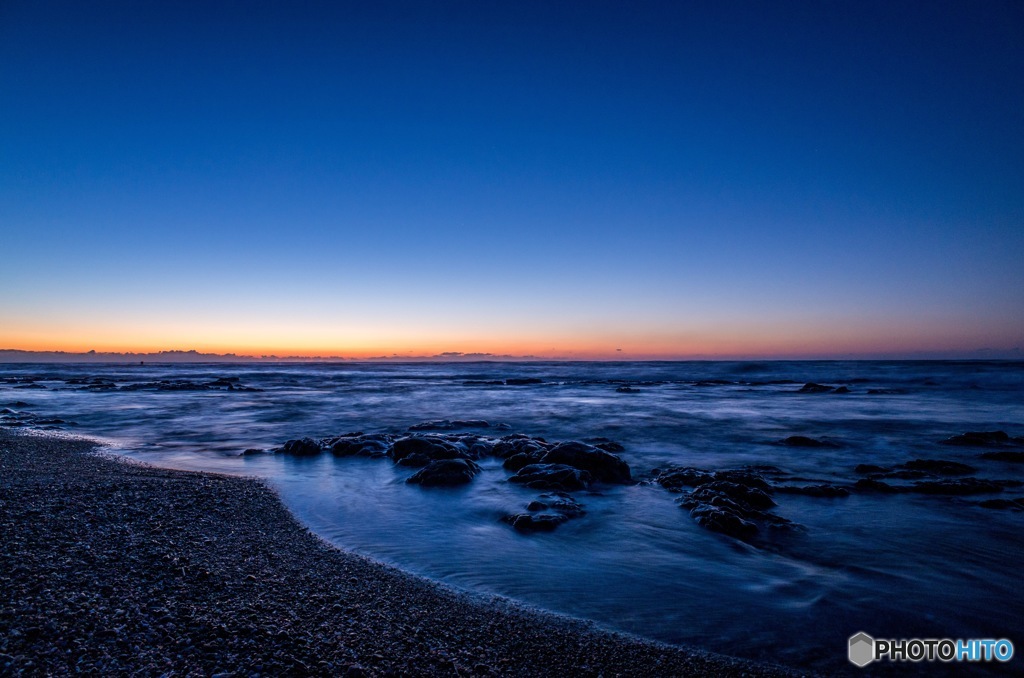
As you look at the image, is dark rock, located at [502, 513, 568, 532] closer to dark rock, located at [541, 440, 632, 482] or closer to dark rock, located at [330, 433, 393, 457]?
dark rock, located at [541, 440, 632, 482]

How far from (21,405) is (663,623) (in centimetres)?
2534

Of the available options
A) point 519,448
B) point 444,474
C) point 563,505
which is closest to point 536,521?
point 563,505

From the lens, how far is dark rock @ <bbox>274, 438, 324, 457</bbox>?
31.8ft

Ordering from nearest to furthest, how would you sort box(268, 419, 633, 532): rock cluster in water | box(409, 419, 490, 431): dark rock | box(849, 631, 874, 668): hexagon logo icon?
box(849, 631, 874, 668): hexagon logo icon < box(268, 419, 633, 532): rock cluster in water < box(409, 419, 490, 431): dark rock

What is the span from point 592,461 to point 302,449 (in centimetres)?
555

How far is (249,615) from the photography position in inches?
121

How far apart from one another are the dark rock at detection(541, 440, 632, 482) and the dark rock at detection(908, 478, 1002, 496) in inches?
157

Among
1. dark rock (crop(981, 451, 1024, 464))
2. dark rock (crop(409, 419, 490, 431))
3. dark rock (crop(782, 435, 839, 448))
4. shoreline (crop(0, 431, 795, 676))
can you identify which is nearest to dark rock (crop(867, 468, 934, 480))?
dark rock (crop(981, 451, 1024, 464))

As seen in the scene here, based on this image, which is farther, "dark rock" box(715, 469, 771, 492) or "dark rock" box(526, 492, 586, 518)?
"dark rock" box(715, 469, 771, 492)

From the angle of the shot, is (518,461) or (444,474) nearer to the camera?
(444,474)

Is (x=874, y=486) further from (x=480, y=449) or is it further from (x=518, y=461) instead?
(x=480, y=449)

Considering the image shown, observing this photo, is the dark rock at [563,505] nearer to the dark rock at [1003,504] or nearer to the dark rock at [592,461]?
the dark rock at [592,461]

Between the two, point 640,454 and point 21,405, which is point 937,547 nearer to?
point 640,454

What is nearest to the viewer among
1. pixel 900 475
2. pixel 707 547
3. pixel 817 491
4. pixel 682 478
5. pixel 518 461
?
pixel 707 547
